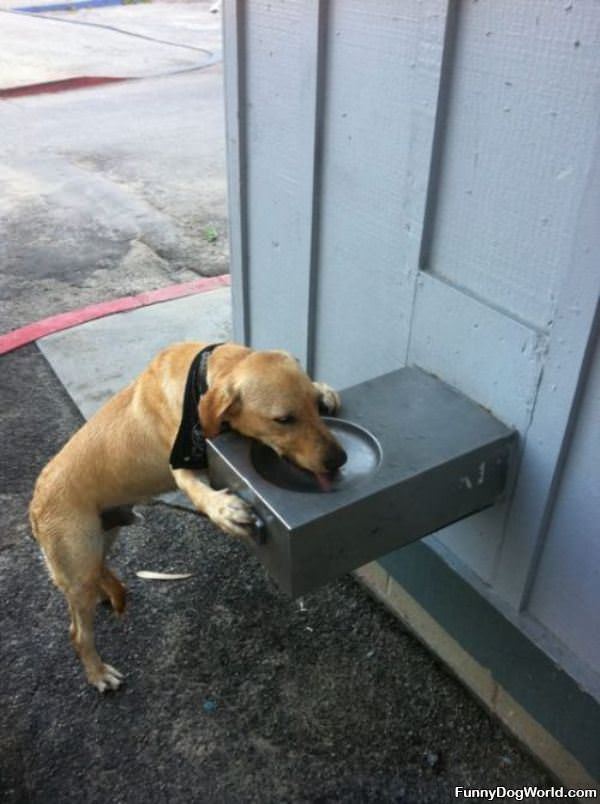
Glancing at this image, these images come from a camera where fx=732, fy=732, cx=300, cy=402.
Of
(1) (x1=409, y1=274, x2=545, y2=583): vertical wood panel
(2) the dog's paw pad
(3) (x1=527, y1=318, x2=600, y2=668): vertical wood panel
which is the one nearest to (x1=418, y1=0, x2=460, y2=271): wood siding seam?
(1) (x1=409, y1=274, x2=545, y2=583): vertical wood panel

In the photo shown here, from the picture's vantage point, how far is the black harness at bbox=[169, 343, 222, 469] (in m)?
2.39

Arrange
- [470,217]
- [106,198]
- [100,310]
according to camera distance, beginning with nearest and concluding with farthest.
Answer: [470,217] < [100,310] < [106,198]

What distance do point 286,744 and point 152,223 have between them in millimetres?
5853

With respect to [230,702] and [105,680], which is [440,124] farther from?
[105,680]

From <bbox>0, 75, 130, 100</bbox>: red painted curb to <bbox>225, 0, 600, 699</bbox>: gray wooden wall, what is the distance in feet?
40.9

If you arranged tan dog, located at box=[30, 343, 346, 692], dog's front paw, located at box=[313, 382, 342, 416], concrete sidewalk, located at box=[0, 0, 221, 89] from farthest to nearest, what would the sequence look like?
concrete sidewalk, located at box=[0, 0, 221, 89], tan dog, located at box=[30, 343, 346, 692], dog's front paw, located at box=[313, 382, 342, 416]

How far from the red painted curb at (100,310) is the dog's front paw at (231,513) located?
3.56m

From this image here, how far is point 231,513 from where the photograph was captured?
208cm

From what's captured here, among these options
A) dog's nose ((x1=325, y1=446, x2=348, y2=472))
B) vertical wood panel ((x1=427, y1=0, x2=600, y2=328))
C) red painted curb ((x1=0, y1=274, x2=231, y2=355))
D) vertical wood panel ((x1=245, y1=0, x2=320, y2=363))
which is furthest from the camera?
red painted curb ((x1=0, y1=274, x2=231, y2=355))

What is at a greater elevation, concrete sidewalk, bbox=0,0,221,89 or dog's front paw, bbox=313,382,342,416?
dog's front paw, bbox=313,382,342,416

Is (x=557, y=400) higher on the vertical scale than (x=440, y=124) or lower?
lower

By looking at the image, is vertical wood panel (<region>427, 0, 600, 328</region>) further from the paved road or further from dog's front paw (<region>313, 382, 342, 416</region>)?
the paved road

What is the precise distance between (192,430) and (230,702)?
3.73 ft

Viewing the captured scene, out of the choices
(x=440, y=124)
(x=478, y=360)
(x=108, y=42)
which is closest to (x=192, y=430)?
(x=478, y=360)
